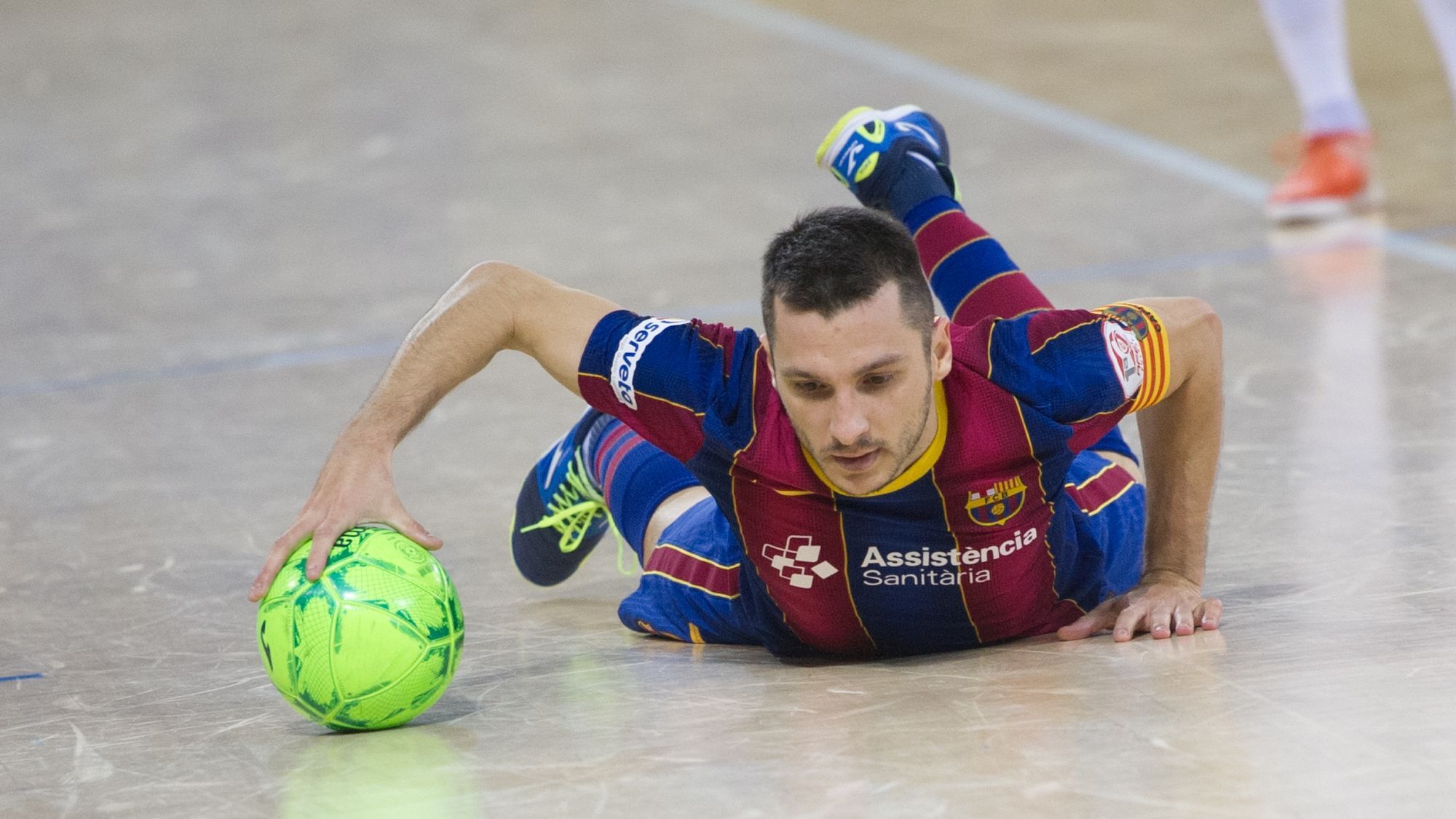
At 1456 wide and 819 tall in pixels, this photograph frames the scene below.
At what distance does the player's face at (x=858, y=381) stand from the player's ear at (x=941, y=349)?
2 centimetres

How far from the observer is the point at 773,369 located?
286 centimetres

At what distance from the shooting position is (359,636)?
2.83m

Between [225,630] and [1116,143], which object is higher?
[1116,143]

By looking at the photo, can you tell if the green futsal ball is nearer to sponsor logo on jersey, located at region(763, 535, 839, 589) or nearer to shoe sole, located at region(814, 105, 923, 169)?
sponsor logo on jersey, located at region(763, 535, 839, 589)

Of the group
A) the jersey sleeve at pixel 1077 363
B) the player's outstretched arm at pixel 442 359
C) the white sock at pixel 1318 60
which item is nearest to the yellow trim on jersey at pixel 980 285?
the jersey sleeve at pixel 1077 363

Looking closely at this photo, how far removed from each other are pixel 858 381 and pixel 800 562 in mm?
398

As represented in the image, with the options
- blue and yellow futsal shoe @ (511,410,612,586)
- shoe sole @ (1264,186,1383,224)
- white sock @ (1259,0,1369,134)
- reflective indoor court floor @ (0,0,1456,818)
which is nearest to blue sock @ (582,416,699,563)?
blue and yellow futsal shoe @ (511,410,612,586)

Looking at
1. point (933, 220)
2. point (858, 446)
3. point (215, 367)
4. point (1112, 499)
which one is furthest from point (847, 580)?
point (215, 367)

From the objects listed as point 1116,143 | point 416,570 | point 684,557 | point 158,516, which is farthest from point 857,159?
point 1116,143

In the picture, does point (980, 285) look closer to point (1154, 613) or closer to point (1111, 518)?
point (1111, 518)

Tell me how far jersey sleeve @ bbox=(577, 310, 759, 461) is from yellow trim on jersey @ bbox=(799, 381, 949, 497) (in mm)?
178

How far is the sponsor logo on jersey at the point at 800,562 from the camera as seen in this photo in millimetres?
3014

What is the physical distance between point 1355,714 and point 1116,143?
5404mm

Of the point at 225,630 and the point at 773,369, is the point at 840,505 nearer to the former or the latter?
the point at 773,369
